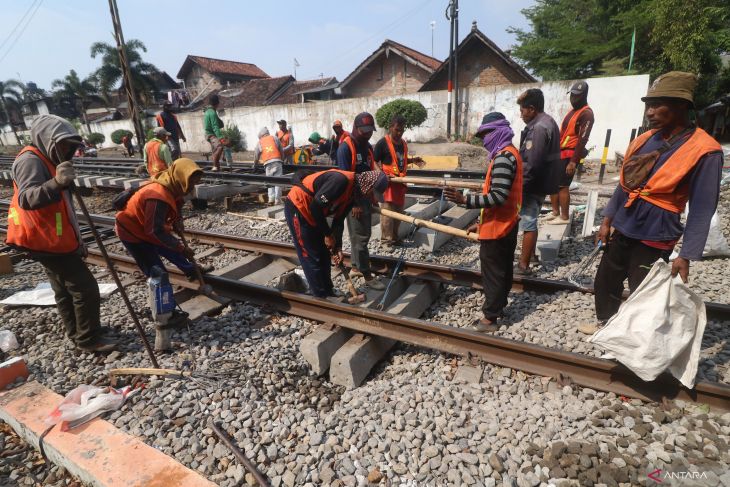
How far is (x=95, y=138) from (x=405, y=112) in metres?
30.1

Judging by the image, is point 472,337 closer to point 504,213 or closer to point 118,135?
point 504,213

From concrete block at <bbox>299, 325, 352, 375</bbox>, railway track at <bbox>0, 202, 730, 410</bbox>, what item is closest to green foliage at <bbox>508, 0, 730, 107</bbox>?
railway track at <bbox>0, 202, 730, 410</bbox>

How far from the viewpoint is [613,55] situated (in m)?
22.6

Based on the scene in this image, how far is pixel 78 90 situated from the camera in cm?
4684

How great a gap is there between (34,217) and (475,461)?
3929 mm

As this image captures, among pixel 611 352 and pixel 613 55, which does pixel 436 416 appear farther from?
pixel 613 55

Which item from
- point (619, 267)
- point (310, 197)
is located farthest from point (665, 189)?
point (310, 197)

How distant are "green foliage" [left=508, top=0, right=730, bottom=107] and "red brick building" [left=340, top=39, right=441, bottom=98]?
6.42 m

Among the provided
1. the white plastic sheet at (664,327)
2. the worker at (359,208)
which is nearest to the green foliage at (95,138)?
the worker at (359,208)

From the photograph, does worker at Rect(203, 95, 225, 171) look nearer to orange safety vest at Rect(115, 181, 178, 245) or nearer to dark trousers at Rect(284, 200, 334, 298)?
orange safety vest at Rect(115, 181, 178, 245)

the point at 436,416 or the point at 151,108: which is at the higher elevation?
the point at 151,108

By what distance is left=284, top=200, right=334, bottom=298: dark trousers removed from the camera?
3994 mm

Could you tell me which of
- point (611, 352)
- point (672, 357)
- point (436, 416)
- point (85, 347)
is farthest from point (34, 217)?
point (672, 357)

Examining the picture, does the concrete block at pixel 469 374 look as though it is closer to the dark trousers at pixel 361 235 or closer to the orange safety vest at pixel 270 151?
the dark trousers at pixel 361 235
